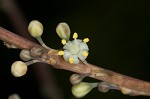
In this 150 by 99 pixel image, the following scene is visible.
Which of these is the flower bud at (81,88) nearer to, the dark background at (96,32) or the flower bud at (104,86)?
the flower bud at (104,86)

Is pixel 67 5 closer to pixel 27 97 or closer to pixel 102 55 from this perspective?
pixel 102 55

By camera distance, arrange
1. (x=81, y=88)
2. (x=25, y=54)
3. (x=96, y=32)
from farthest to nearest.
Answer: (x=96, y=32) → (x=81, y=88) → (x=25, y=54)

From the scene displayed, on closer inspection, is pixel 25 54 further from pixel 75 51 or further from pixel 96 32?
pixel 96 32

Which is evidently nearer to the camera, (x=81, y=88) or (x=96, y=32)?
(x=81, y=88)

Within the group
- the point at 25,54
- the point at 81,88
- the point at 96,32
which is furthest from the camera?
the point at 96,32

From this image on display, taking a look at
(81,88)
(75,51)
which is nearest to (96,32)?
(81,88)

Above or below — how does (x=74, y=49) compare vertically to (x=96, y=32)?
below

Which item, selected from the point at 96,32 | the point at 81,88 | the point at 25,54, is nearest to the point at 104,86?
the point at 81,88

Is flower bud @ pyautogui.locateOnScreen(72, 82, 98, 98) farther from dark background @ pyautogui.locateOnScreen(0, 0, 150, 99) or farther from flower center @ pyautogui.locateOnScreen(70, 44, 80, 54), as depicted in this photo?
dark background @ pyautogui.locateOnScreen(0, 0, 150, 99)
